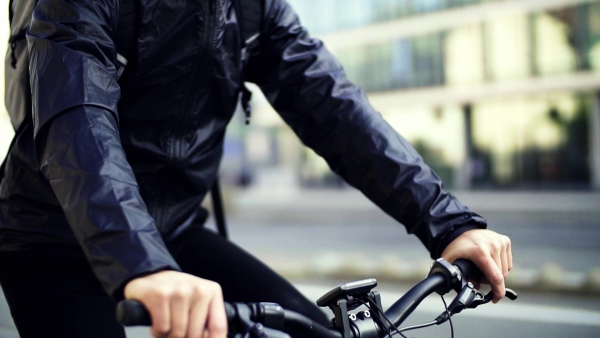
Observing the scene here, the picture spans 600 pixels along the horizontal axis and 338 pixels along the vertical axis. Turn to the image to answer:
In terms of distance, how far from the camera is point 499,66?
2825 cm

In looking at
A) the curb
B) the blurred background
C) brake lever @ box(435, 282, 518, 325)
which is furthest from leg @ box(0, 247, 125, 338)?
the blurred background

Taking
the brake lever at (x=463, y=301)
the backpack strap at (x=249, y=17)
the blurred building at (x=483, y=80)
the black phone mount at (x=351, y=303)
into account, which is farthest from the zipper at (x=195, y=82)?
the blurred building at (x=483, y=80)

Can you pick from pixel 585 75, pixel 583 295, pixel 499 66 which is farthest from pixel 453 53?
pixel 583 295

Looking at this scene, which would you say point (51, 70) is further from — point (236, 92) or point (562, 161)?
point (562, 161)

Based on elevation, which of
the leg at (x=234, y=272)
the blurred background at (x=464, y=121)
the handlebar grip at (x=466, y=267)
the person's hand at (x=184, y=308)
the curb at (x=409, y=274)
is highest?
the person's hand at (x=184, y=308)

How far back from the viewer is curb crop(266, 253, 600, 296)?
18.4 ft

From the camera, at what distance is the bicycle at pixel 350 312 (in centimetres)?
104

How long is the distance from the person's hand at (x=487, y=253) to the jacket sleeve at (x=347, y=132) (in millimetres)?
39

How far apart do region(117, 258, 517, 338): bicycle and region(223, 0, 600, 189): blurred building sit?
26.0 m

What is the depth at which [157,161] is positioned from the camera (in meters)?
1.63

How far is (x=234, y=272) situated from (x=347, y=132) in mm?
475

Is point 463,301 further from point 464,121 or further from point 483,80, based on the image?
point 464,121

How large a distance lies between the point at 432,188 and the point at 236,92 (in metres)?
0.55

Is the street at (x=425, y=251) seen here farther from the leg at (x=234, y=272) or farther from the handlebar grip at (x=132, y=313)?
the handlebar grip at (x=132, y=313)
